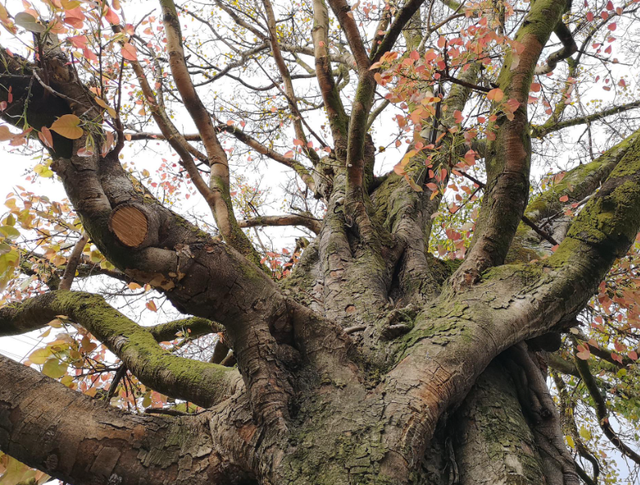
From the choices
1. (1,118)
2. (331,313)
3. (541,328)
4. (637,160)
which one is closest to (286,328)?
(331,313)

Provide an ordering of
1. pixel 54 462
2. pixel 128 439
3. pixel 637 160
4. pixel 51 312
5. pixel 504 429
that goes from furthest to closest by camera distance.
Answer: pixel 51 312, pixel 637 160, pixel 504 429, pixel 128 439, pixel 54 462

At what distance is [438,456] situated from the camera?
1.58m

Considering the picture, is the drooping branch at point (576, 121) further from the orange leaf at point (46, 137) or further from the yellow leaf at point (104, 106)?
the orange leaf at point (46, 137)

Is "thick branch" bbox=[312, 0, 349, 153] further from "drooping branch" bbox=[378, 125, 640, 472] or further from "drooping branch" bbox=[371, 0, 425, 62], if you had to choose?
"drooping branch" bbox=[378, 125, 640, 472]

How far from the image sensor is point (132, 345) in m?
2.24

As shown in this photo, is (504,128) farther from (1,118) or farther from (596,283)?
(1,118)

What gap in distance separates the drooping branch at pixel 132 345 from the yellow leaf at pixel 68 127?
4.18 feet

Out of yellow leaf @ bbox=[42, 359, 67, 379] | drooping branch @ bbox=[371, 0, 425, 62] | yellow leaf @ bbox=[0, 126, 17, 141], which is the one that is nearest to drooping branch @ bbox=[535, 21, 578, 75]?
drooping branch @ bbox=[371, 0, 425, 62]

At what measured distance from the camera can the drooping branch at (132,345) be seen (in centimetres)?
205

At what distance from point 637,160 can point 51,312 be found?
3.75 metres

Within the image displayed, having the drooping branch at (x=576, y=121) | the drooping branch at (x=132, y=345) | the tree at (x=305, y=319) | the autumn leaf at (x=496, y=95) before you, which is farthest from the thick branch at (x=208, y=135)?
the drooping branch at (x=576, y=121)

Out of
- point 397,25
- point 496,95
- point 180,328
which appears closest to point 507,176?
point 496,95

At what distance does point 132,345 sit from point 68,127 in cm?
134

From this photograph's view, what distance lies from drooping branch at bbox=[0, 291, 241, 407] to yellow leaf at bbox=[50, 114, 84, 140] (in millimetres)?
1273
